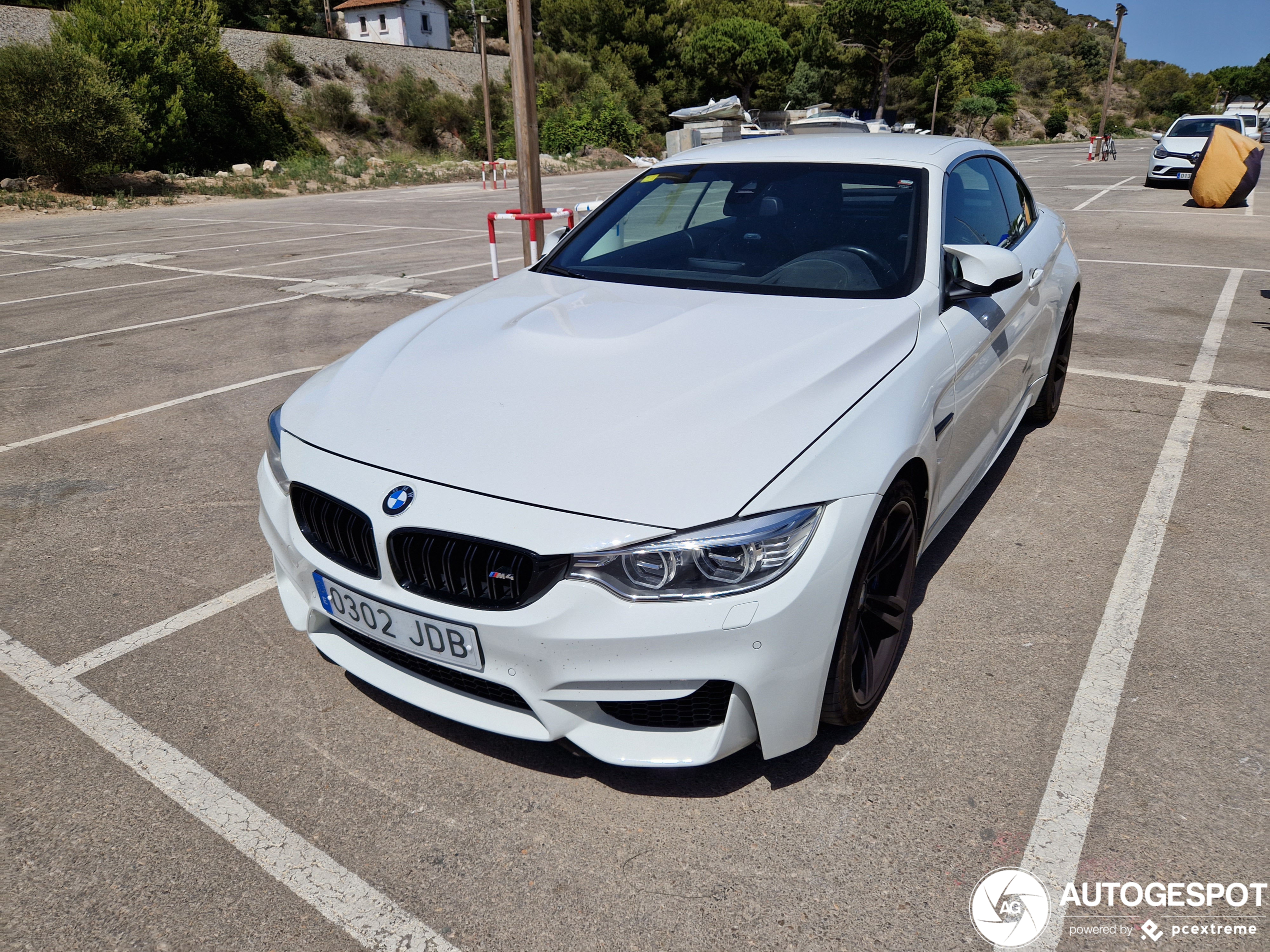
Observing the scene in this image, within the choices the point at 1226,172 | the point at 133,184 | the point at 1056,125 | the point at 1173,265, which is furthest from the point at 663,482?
the point at 1056,125

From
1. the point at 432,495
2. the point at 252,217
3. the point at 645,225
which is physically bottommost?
the point at 252,217

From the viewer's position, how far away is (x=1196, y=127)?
20.9 m

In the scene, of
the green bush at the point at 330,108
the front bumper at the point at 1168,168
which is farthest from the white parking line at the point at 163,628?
the green bush at the point at 330,108

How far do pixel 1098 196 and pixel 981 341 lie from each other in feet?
63.7

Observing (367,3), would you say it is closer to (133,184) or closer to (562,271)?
(133,184)

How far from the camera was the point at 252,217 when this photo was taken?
1969cm

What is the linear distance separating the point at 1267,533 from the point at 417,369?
11.8 ft

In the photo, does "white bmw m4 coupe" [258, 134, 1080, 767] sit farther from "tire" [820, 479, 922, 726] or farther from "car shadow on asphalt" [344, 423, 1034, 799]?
"car shadow on asphalt" [344, 423, 1034, 799]

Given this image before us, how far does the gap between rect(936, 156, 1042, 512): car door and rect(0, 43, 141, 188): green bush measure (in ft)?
95.7

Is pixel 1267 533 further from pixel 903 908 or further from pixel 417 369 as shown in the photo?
pixel 417 369

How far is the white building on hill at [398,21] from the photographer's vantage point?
70250 mm

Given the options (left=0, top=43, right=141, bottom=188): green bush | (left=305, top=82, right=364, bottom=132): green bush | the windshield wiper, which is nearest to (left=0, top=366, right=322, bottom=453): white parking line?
the windshield wiper

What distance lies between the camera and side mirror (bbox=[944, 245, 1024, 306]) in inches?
116

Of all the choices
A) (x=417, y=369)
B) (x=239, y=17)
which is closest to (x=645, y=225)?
(x=417, y=369)
